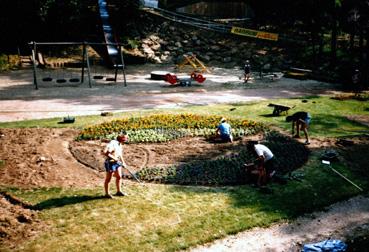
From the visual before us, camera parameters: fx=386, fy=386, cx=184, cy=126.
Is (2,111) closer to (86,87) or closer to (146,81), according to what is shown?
(86,87)

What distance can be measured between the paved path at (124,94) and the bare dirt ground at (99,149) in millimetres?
58

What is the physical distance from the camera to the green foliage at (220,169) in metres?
14.6

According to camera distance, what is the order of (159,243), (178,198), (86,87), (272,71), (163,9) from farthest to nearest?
(163,9) → (272,71) → (86,87) → (178,198) → (159,243)

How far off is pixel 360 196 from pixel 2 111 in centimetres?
2045

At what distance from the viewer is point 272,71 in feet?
140

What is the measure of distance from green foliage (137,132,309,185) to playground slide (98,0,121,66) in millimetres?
22565

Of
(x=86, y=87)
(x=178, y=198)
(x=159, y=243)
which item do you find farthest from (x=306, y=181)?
(x=86, y=87)

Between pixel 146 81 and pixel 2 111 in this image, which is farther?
pixel 146 81

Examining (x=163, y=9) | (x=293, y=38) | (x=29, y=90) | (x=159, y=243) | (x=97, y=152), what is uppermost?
(x=163, y=9)

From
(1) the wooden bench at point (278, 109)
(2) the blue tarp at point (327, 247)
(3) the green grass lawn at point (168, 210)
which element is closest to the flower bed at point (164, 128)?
(1) the wooden bench at point (278, 109)

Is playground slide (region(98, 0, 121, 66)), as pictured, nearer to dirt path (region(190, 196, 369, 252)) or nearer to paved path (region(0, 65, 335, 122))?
paved path (region(0, 65, 335, 122))

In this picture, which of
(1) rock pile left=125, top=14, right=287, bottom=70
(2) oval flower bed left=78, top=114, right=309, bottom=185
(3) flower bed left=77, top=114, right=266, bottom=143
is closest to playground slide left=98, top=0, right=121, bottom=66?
(1) rock pile left=125, top=14, right=287, bottom=70

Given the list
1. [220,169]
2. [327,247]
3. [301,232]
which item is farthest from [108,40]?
[327,247]

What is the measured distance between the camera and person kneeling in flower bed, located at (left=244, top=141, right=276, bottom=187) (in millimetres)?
13781
